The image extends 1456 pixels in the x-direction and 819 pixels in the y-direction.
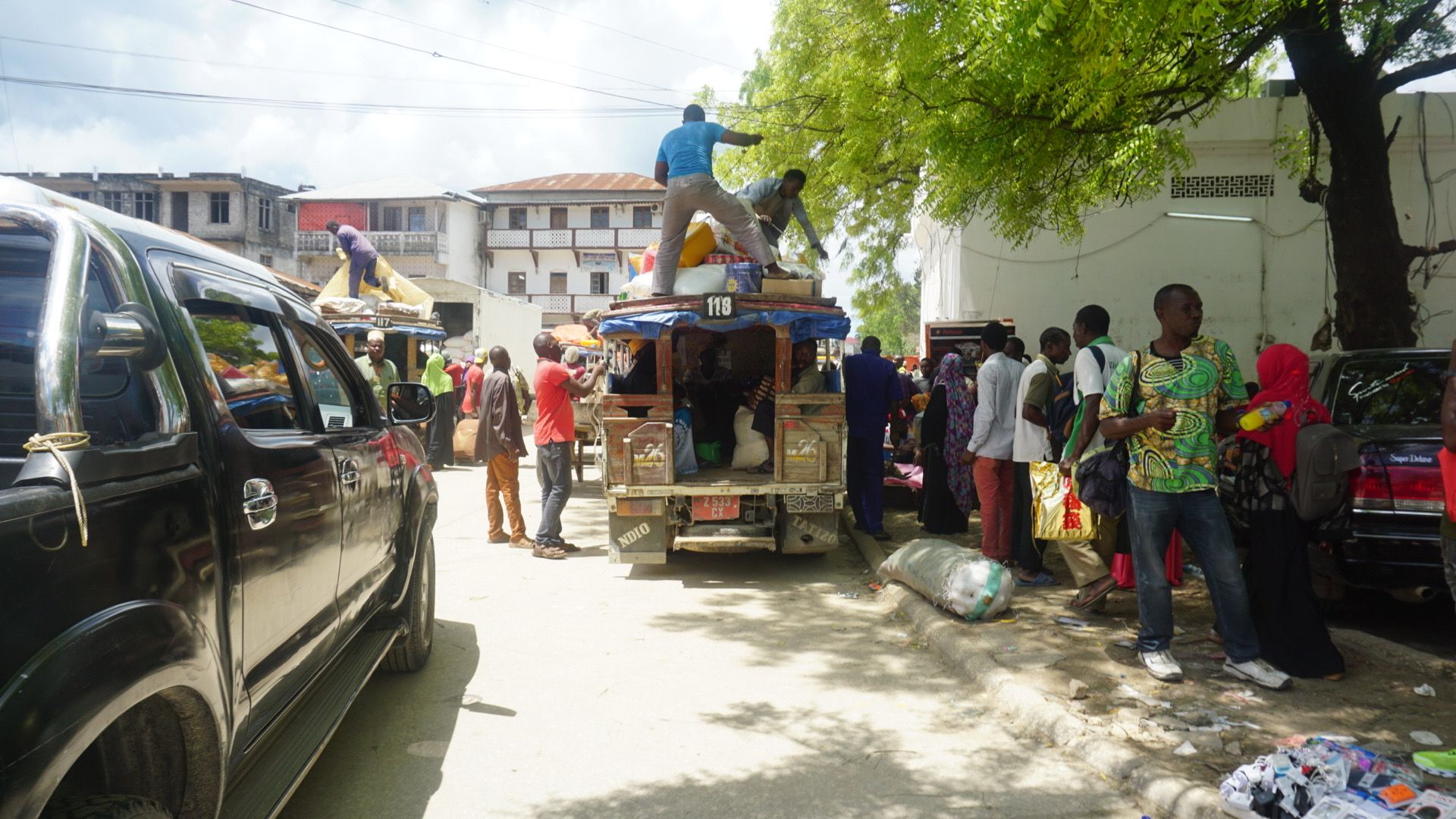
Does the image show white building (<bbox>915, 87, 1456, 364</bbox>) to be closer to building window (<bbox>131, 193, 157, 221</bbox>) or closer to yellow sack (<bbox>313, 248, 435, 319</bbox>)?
yellow sack (<bbox>313, 248, 435, 319</bbox>)

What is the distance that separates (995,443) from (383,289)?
11.7m

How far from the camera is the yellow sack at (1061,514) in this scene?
5379mm

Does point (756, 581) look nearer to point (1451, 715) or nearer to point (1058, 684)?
point (1058, 684)

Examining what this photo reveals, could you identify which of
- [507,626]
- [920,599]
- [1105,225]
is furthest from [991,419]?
[1105,225]

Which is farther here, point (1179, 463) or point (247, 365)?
point (1179, 463)

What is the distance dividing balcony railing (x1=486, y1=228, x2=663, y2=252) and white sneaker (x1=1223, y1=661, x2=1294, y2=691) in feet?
145

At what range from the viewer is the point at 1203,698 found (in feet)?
13.8

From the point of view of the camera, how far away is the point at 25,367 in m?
2.10

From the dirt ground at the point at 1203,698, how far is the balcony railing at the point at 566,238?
4350 centimetres

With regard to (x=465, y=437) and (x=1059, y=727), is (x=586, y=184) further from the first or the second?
(x=1059, y=727)

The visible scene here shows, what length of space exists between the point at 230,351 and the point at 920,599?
4570 millimetres

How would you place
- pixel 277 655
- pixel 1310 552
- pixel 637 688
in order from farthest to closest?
pixel 1310 552 → pixel 637 688 → pixel 277 655

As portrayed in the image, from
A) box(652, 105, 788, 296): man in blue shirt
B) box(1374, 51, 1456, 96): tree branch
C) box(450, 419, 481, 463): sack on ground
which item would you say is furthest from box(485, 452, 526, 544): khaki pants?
box(1374, 51, 1456, 96): tree branch

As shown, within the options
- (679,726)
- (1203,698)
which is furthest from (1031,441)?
(679,726)
